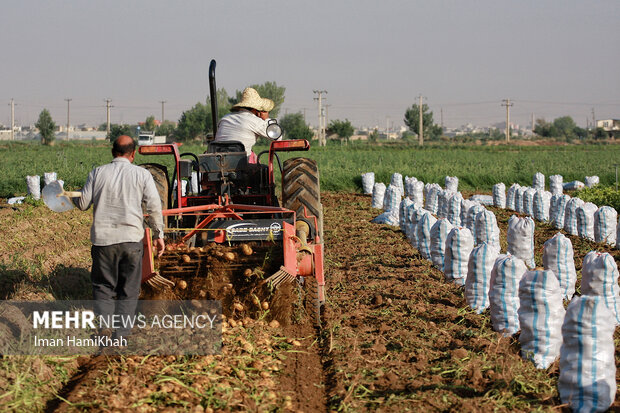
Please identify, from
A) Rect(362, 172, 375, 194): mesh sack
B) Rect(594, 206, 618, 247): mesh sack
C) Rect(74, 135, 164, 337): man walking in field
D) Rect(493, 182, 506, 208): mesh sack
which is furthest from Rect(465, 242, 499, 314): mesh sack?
Rect(362, 172, 375, 194): mesh sack

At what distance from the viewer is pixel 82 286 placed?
7590mm

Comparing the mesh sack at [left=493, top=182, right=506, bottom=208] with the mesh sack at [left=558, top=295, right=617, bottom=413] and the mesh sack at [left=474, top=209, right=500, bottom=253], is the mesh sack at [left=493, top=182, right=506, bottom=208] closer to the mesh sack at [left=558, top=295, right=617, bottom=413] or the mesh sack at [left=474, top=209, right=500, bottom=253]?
the mesh sack at [left=474, top=209, right=500, bottom=253]

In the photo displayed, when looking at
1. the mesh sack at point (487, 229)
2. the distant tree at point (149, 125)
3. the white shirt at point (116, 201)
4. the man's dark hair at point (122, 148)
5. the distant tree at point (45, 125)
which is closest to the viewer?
the white shirt at point (116, 201)

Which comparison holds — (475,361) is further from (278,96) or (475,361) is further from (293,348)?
(278,96)

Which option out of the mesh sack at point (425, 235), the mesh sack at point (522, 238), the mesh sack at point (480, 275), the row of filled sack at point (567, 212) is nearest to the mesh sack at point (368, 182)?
the row of filled sack at point (567, 212)

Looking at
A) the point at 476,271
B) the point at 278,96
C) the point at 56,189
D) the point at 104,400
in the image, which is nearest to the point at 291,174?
the point at 476,271

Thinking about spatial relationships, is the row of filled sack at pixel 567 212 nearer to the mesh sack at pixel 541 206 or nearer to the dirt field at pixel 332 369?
the mesh sack at pixel 541 206

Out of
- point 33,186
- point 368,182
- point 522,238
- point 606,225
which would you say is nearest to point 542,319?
point 522,238

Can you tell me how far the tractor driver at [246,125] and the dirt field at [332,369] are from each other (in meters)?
1.89

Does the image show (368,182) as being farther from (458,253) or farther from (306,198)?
(306,198)

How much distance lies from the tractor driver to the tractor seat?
0.12 m

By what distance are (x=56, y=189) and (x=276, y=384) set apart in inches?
89.3

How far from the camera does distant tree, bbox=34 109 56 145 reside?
218ft

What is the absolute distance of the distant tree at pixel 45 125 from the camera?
6650cm
